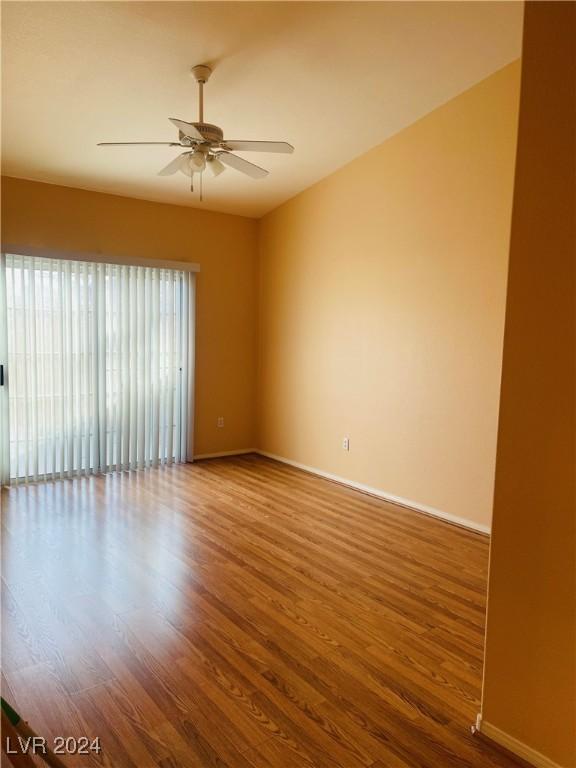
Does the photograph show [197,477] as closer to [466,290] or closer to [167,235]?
[167,235]

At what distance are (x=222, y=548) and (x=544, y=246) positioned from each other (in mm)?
2629

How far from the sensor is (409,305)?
426 cm

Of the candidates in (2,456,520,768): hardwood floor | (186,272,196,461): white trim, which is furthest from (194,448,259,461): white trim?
(2,456,520,768): hardwood floor

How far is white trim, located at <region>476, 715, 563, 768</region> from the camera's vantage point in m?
1.64

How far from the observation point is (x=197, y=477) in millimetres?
5098

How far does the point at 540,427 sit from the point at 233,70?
2.90 m

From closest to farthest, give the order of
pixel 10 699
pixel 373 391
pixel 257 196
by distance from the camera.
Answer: pixel 10 699
pixel 373 391
pixel 257 196

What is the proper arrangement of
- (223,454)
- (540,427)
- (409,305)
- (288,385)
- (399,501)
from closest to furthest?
(540,427), (409,305), (399,501), (288,385), (223,454)

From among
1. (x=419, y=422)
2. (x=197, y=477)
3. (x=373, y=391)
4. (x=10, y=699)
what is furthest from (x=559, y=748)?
(x=197, y=477)

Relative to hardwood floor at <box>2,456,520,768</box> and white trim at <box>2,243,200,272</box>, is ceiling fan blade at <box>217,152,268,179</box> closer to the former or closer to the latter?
white trim at <box>2,243,200,272</box>

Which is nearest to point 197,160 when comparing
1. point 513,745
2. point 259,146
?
point 259,146

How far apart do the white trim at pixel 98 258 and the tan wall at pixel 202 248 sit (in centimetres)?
9

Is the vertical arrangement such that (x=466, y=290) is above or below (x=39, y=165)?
below

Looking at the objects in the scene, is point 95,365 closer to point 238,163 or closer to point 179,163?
point 179,163
